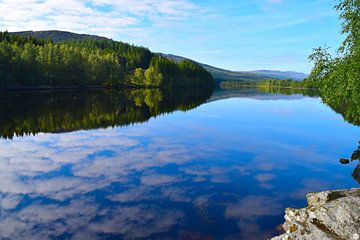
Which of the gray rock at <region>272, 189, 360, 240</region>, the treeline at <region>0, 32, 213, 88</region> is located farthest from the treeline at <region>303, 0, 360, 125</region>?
the treeline at <region>0, 32, 213, 88</region>

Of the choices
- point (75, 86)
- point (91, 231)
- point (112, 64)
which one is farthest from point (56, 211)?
point (112, 64)

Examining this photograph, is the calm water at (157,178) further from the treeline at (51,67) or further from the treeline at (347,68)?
the treeline at (51,67)

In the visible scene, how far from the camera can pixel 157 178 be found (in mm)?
26484

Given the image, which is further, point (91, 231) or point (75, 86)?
point (75, 86)

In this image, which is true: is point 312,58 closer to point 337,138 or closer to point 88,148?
point 337,138

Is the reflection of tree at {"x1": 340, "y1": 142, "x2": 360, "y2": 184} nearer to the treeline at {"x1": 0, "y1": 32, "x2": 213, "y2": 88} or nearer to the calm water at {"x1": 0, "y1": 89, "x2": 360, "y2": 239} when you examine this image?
the calm water at {"x1": 0, "y1": 89, "x2": 360, "y2": 239}

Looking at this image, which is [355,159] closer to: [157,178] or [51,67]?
[157,178]

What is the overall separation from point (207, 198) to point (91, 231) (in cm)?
914

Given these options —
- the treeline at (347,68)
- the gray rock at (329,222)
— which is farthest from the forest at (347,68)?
the gray rock at (329,222)

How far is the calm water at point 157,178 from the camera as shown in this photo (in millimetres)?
17734

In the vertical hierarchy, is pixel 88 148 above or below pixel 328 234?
below

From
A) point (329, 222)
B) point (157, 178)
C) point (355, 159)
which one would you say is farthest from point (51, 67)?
point (329, 222)

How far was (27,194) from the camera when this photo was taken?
22.4 meters

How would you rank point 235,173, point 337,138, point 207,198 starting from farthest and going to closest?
1. point 337,138
2. point 235,173
3. point 207,198
